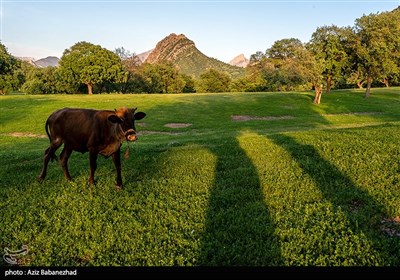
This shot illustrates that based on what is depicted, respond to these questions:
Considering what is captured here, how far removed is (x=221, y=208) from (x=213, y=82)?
121 meters

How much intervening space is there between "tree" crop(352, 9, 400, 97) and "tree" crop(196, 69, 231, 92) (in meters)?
73.8

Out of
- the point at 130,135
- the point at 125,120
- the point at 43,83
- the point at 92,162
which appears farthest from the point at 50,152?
the point at 43,83

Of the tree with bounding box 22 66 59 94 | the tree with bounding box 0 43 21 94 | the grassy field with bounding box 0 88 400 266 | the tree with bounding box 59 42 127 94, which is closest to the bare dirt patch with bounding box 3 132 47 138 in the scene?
the grassy field with bounding box 0 88 400 266

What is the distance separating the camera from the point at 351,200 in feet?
27.1

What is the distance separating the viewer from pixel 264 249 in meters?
6.05

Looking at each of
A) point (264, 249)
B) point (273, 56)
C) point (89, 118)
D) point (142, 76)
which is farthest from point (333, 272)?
point (273, 56)

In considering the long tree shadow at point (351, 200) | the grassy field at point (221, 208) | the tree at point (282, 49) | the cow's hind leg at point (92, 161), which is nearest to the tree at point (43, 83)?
the grassy field at point (221, 208)

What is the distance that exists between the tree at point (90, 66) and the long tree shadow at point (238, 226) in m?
79.8

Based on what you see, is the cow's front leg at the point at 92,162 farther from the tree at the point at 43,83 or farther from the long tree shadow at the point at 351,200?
the tree at the point at 43,83

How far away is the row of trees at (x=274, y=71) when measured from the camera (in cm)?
5350

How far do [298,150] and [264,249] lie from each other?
27.5ft

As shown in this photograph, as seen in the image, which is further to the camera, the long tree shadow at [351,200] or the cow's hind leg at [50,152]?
the cow's hind leg at [50,152]

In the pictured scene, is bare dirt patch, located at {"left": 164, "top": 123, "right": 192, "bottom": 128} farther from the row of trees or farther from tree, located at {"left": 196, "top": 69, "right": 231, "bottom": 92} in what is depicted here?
tree, located at {"left": 196, "top": 69, "right": 231, "bottom": 92}

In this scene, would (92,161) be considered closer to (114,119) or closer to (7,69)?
(114,119)
